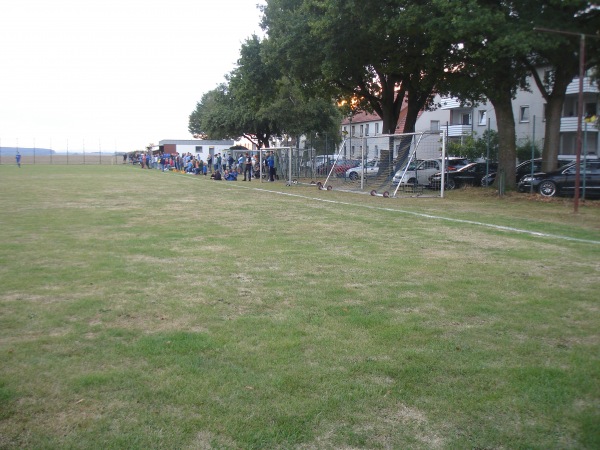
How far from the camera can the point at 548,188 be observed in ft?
78.0

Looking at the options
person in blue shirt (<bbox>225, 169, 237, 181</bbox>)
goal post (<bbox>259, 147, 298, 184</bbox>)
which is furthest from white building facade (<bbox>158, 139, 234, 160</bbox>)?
goal post (<bbox>259, 147, 298, 184</bbox>)

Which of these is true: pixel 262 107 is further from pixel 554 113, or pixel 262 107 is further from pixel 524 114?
pixel 554 113

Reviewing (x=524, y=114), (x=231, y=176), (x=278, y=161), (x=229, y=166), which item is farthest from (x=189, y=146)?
(x=524, y=114)

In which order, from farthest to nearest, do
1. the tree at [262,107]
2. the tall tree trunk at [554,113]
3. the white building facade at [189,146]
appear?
1. the white building facade at [189,146]
2. the tree at [262,107]
3. the tall tree trunk at [554,113]

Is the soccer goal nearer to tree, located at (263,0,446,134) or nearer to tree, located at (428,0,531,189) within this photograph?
tree, located at (428,0,531,189)

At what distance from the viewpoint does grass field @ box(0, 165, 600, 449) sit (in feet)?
12.0

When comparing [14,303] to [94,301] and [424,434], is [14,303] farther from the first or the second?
[424,434]

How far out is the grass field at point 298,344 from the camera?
366 centimetres

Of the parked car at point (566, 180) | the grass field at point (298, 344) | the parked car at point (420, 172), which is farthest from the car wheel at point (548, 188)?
the grass field at point (298, 344)

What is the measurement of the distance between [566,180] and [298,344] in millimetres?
21334

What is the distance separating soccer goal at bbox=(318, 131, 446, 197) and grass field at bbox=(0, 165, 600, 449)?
13.6 metres

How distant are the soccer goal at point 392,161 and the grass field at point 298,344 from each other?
1363 cm

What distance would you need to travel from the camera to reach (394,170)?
2512 centimetres

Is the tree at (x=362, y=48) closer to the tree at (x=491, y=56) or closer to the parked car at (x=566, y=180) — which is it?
the tree at (x=491, y=56)
